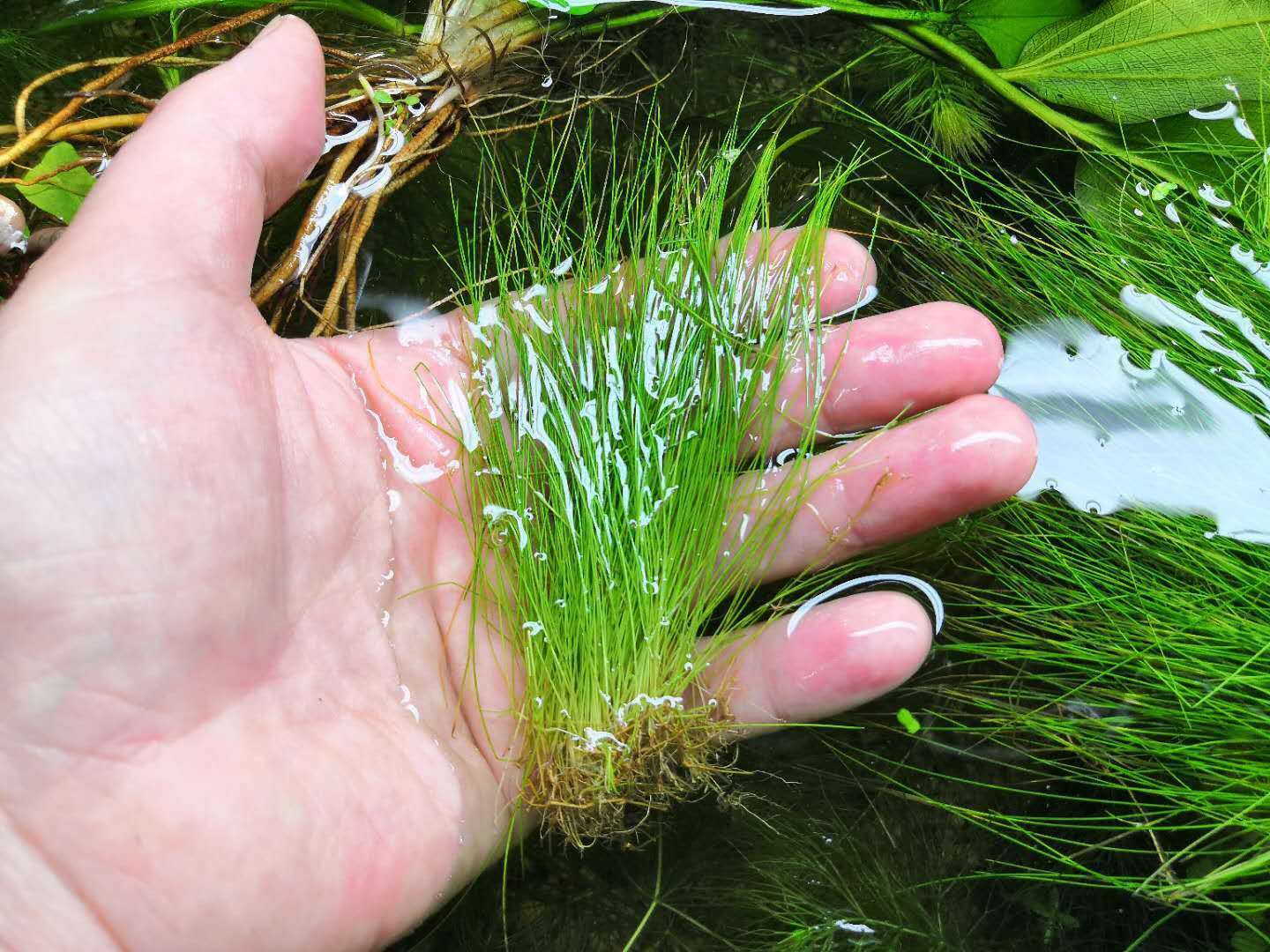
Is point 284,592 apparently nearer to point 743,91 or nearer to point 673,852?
point 673,852

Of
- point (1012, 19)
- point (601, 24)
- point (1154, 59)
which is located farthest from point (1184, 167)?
point (601, 24)

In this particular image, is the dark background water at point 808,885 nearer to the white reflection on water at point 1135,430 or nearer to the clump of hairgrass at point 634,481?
the clump of hairgrass at point 634,481

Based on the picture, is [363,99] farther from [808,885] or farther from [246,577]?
[808,885]

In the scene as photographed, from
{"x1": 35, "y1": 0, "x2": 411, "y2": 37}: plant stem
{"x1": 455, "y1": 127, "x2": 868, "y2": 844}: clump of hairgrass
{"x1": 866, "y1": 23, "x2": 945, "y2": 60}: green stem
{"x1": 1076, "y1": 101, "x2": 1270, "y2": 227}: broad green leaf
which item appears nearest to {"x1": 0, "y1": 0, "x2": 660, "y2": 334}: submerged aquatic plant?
{"x1": 35, "y1": 0, "x2": 411, "y2": 37}: plant stem

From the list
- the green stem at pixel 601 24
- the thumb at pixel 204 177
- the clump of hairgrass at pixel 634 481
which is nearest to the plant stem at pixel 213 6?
the green stem at pixel 601 24

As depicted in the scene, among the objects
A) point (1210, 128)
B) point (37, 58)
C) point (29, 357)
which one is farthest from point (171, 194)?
point (1210, 128)

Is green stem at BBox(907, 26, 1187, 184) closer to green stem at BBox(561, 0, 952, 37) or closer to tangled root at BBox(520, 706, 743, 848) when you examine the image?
green stem at BBox(561, 0, 952, 37)
